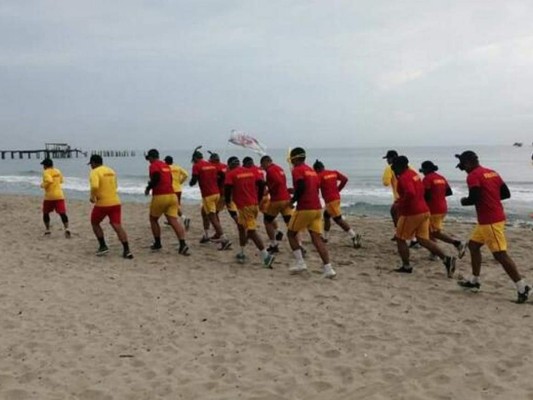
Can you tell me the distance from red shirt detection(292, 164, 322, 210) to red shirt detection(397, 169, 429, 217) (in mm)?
1205

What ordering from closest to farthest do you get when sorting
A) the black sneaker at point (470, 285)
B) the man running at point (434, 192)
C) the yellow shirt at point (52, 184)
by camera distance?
1. the black sneaker at point (470, 285)
2. the man running at point (434, 192)
3. the yellow shirt at point (52, 184)

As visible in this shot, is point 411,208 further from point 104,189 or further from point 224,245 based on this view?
point 104,189

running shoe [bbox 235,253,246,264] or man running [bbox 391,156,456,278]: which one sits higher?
man running [bbox 391,156,456,278]

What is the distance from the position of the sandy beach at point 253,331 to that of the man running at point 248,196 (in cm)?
41

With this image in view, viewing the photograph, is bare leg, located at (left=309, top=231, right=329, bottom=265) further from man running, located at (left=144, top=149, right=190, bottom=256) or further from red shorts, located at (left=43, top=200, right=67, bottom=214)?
red shorts, located at (left=43, top=200, right=67, bottom=214)

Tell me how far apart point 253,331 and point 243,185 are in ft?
11.7

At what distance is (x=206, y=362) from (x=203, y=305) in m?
1.77

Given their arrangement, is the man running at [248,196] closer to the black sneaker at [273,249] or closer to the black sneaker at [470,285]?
the black sneaker at [273,249]

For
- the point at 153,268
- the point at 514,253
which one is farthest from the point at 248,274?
the point at 514,253

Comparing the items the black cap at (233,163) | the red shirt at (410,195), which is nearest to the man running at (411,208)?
the red shirt at (410,195)

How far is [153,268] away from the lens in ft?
29.2

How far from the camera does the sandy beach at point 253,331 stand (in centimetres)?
456

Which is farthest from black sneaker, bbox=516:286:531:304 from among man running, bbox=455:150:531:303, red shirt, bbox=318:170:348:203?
red shirt, bbox=318:170:348:203

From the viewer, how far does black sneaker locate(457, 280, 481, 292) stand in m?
7.37
